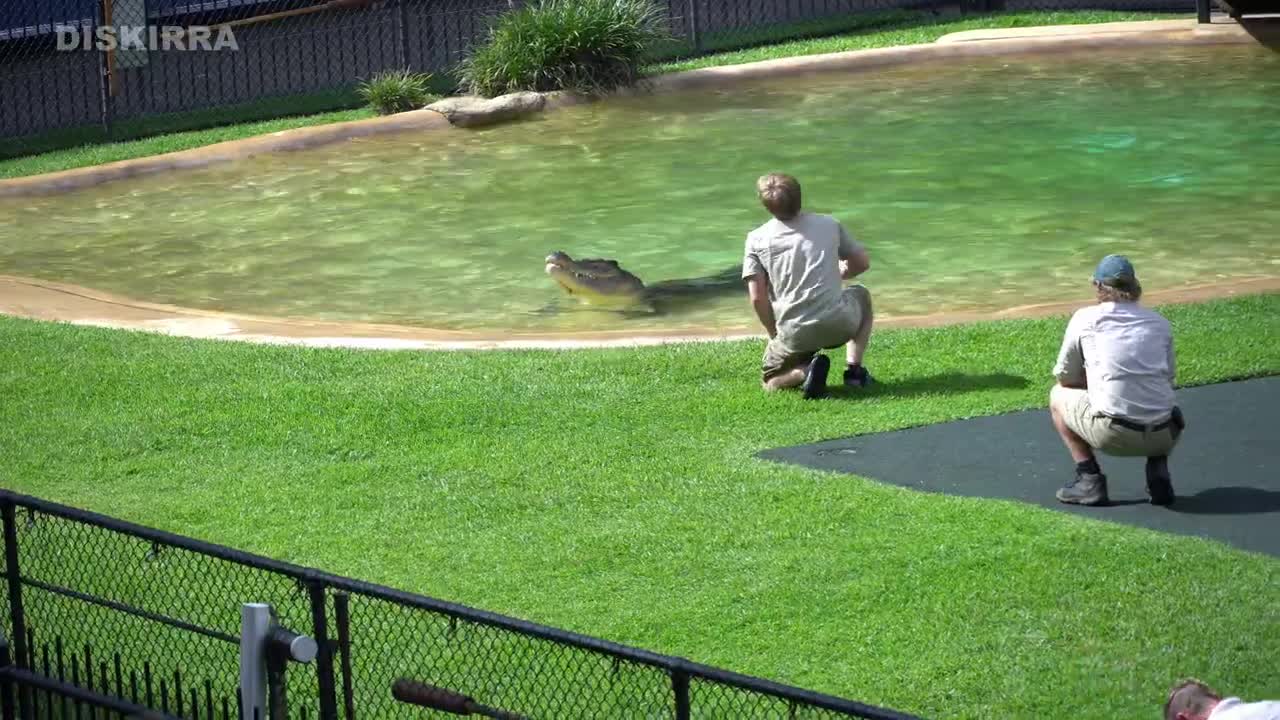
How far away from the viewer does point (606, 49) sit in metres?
22.2

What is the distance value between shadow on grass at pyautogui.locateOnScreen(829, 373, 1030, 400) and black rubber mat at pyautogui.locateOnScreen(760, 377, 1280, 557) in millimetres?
579

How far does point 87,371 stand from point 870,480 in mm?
5136

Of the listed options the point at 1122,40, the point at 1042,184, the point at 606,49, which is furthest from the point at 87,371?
the point at 1122,40

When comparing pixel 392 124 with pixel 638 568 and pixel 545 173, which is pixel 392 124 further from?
pixel 638 568

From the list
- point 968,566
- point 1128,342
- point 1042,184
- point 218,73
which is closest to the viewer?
point 968,566

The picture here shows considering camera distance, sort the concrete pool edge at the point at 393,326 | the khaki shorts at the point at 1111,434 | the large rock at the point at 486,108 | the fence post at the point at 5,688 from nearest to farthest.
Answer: the fence post at the point at 5,688, the khaki shorts at the point at 1111,434, the concrete pool edge at the point at 393,326, the large rock at the point at 486,108

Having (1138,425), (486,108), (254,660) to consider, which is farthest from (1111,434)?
(486,108)

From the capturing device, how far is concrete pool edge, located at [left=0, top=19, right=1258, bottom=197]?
19953 millimetres

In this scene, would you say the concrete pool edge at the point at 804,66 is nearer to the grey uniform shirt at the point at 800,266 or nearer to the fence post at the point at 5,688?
the grey uniform shirt at the point at 800,266

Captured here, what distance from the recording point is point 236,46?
23094 mm

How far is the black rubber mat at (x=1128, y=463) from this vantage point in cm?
812

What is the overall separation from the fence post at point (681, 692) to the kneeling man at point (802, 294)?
6153mm

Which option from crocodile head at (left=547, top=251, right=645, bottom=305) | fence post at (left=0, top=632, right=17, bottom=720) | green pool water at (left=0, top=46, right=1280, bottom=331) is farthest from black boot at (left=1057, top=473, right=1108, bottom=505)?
crocodile head at (left=547, top=251, right=645, bottom=305)

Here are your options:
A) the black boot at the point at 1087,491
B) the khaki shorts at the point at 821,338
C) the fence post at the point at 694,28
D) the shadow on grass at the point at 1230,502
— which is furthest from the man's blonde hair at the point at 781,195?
the fence post at the point at 694,28
